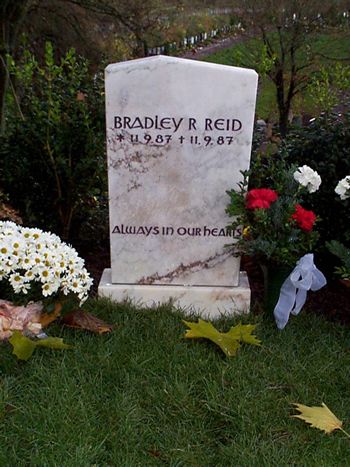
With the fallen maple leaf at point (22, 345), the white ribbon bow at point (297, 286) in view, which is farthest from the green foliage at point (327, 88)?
the fallen maple leaf at point (22, 345)

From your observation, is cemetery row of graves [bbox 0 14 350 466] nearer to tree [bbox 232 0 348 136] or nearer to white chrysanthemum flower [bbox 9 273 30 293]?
white chrysanthemum flower [bbox 9 273 30 293]

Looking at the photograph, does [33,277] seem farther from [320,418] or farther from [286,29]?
[286,29]

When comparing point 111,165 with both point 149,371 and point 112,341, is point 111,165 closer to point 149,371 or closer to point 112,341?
point 112,341

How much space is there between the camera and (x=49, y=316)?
3.45 metres

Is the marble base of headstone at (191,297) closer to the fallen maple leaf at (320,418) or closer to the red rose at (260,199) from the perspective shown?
the red rose at (260,199)

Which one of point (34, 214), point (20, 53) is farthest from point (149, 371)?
point (20, 53)

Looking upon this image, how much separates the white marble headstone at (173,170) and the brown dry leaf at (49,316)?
437mm

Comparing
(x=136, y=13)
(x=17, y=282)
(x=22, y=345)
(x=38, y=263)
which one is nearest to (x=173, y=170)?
(x=38, y=263)

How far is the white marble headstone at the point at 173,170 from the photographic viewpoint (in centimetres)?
349

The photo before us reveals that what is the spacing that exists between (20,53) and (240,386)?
9.84 m

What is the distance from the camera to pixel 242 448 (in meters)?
2.59

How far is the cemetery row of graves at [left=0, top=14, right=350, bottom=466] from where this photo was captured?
269 centimetres

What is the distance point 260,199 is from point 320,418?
51.2 inches

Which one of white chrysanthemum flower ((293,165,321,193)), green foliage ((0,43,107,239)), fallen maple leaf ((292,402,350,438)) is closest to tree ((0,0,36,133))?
green foliage ((0,43,107,239))
